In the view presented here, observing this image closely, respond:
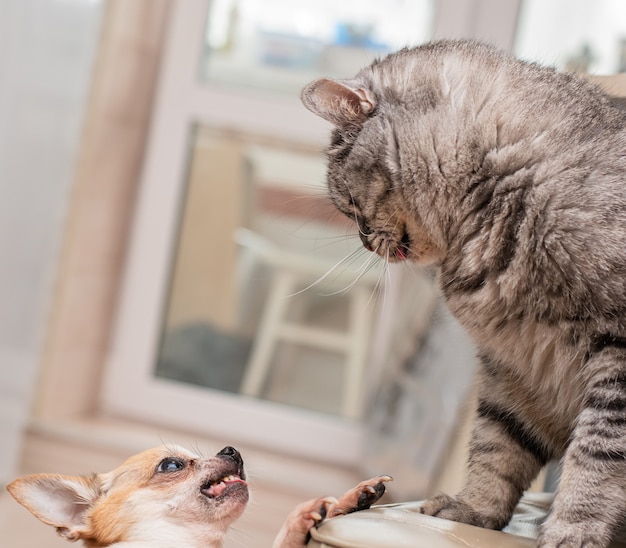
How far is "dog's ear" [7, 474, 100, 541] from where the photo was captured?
3.65 feet

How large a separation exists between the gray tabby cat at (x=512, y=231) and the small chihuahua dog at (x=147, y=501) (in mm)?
306

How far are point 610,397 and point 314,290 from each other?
211 cm

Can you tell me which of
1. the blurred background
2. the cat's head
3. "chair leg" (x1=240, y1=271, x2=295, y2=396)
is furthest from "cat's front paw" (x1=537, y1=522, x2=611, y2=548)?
"chair leg" (x1=240, y1=271, x2=295, y2=396)

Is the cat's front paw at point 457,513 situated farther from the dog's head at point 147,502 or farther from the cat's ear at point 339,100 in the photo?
the cat's ear at point 339,100

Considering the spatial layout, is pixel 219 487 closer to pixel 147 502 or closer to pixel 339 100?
pixel 147 502

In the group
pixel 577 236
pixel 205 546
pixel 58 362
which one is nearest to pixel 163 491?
pixel 205 546

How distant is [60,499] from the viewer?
1.17m

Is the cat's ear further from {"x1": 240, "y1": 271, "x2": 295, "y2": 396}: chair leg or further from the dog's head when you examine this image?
{"x1": 240, "y1": 271, "x2": 295, "y2": 396}: chair leg

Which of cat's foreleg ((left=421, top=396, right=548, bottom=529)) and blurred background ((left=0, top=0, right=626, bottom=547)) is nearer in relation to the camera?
cat's foreleg ((left=421, top=396, right=548, bottom=529))

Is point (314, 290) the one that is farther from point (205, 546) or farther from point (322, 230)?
point (205, 546)

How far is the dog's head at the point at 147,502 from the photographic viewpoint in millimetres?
1161

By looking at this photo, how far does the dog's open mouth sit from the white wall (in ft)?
4.26

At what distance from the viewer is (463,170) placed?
113cm

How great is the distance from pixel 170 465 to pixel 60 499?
0.17 m
